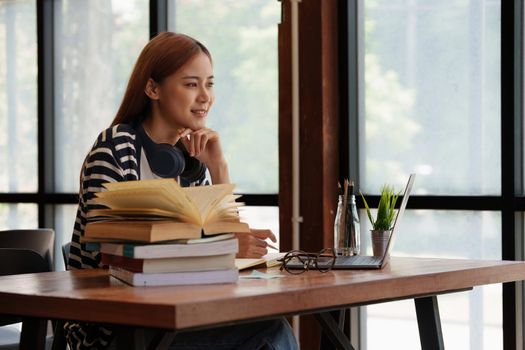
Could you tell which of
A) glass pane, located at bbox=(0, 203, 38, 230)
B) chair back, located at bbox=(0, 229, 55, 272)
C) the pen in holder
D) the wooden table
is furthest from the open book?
glass pane, located at bbox=(0, 203, 38, 230)

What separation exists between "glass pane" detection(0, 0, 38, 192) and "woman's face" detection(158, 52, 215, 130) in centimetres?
341

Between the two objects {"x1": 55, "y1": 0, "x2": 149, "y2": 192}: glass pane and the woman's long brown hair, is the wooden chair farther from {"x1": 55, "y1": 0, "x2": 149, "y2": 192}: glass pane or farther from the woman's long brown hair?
{"x1": 55, "y1": 0, "x2": 149, "y2": 192}: glass pane

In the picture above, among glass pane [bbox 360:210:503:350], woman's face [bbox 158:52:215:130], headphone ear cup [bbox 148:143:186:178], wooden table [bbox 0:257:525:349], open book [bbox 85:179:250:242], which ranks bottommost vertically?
glass pane [bbox 360:210:503:350]

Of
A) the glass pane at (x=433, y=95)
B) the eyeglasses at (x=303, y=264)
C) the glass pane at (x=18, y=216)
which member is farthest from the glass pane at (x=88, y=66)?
the eyeglasses at (x=303, y=264)

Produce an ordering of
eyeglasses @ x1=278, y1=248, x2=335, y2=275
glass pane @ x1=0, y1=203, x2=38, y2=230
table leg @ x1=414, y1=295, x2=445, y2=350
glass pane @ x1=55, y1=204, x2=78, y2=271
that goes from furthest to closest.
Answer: glass pane @ x1=0, y1=203, x2=38, y2=230
glass pane @ x1=55, y1=204, x2=78, y2=271
table leg @ x1=414, y1=295, x2=445, y2=350
eyeglasses @ x1=278, y1=248, x2=335, y2=275

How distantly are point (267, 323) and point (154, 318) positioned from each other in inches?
30.0

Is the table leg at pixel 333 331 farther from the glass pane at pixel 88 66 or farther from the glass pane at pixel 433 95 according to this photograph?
the glass pane at pixel 88 66

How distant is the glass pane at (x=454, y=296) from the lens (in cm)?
411

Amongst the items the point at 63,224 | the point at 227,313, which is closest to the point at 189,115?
the point at 227,313

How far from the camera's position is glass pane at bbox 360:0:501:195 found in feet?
13.5

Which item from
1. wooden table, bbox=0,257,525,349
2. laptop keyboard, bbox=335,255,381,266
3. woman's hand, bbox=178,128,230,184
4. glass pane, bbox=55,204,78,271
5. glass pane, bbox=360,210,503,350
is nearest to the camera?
wooden table, bbox=0,257,525,349

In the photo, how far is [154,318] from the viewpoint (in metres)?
1.56

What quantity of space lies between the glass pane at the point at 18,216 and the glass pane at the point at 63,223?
0.16 meters

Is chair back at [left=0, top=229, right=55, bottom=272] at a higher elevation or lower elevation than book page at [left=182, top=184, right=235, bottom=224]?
lower
